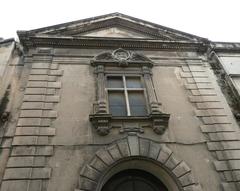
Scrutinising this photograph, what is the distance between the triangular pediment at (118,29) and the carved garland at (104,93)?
1227mm

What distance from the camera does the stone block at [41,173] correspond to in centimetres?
557

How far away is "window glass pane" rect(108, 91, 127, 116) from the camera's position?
729cm

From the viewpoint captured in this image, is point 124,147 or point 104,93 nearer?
point 124,147

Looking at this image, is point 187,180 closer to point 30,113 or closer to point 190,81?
point 190,81

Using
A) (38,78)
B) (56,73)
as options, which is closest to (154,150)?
(56,73)

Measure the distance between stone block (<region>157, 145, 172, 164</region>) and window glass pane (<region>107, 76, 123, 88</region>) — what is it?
2.66 meters

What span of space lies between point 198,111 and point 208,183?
2.33 m

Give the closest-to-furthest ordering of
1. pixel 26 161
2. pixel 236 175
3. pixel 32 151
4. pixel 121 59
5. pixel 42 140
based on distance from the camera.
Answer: pixel 26 161, pixel 32 151, pixel 236 175, pixel 42 140, pixel 121 59

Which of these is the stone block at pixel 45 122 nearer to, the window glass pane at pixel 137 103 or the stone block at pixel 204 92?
the window glass pane at pixel 137 103

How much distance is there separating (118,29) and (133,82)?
3082mm

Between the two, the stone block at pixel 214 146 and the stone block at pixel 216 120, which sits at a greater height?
the stone block at pixel 216 120

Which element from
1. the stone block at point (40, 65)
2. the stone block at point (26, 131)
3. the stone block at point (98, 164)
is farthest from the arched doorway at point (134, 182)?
the stone block at point (40, 65)

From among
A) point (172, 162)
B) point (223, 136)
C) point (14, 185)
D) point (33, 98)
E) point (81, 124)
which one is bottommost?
point (14, 185)

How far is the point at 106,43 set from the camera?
9195 millimetres
